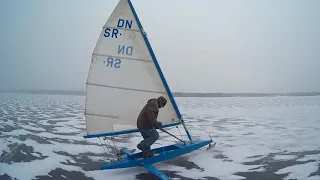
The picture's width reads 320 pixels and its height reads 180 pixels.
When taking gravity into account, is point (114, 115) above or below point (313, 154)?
above

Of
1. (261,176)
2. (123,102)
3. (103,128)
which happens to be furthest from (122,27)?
(261,176)

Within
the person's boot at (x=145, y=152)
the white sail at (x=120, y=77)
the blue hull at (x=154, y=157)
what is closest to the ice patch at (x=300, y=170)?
the blue hull at (x=154, y=157)

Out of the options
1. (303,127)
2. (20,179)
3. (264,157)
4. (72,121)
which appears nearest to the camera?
(20,179)

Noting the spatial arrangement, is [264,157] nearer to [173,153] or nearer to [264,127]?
[173,153]

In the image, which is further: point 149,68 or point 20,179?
point 149,68

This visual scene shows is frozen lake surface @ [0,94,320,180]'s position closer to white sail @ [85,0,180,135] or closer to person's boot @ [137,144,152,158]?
person's boot @ [137,144,152,158]

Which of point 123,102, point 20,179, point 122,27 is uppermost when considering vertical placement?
point 122,27

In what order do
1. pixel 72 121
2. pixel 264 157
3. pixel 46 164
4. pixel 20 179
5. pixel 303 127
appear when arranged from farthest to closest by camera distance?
pixel 72 121, pixel 303 127, pixel 264 157, pixel 46 164, pixel 20 179

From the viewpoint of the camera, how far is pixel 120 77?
5.53 metres

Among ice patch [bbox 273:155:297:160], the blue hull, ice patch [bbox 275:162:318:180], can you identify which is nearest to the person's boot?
the blue hull

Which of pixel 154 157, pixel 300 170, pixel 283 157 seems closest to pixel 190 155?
pixel 154 157

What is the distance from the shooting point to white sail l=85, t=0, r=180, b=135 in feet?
17.8

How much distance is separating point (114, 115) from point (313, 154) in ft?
15.0

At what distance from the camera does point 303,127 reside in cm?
932
